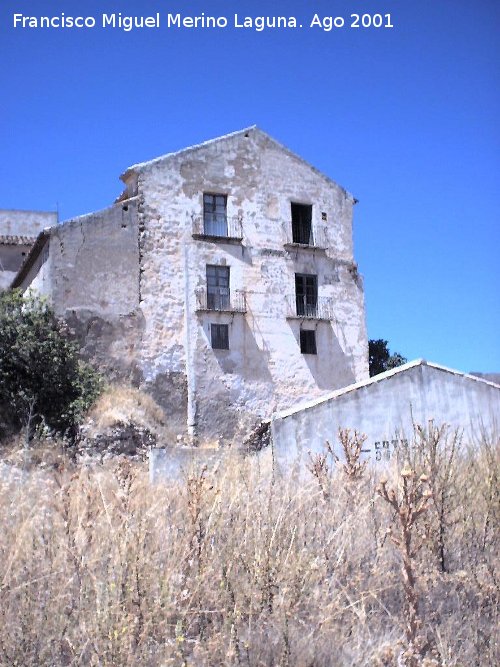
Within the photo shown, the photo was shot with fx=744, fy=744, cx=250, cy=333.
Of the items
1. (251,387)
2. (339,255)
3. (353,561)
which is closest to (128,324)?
(251,387)

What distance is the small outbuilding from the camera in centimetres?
1501

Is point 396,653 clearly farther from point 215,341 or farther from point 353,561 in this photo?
point 215,341

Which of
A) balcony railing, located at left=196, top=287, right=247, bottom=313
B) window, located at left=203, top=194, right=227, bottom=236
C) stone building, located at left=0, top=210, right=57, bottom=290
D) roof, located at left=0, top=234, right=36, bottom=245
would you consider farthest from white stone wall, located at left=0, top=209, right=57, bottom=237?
balcony railing, located at left=196, top=287, right=247, bottom=313

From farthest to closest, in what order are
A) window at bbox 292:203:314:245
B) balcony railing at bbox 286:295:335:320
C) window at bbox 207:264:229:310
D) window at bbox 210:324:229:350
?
window at bbox 292:203:314:245 → balcony railing at bbox 286:295:335:320 → window at bbox 207:264:229:310 → window at bbox 210:324:229:350

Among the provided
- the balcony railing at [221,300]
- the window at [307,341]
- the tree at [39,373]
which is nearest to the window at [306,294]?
the window at [307,341]

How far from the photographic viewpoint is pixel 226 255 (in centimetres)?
2550

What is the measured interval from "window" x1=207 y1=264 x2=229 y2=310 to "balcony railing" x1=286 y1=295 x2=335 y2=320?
7.56 feet

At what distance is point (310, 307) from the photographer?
86.8 ft

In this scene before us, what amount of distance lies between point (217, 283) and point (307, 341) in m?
3.80

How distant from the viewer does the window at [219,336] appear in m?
24.8

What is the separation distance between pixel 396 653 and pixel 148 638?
57.7 inches

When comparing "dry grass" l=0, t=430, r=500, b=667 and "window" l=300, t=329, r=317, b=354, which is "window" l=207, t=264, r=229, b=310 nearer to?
"window" l=300, t=329, r=317, b=354

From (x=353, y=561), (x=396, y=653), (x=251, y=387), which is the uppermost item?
(x=251, y=387)

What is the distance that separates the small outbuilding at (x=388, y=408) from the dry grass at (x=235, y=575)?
26.4 feet
